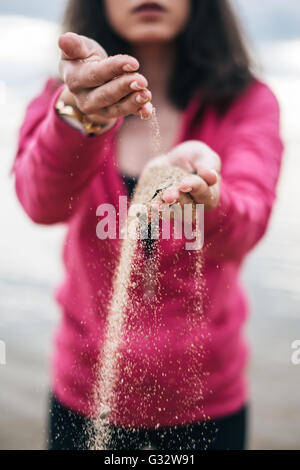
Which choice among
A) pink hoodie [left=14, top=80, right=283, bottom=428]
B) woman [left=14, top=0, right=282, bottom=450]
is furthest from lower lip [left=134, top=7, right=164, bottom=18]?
pink hoodie [left=14, top=80, right=283, bottom=428]

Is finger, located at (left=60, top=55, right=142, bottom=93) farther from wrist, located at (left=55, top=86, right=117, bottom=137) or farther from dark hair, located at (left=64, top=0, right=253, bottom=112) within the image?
dark hair, located at (left=64, top=0, right=253, bottom=112)

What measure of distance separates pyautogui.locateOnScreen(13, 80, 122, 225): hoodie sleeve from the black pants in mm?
239

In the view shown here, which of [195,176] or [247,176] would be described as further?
[247,176]

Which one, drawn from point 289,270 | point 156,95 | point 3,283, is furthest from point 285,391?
point 3,283

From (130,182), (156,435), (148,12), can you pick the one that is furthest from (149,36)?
(156,435)

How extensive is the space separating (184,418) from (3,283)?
1.24m

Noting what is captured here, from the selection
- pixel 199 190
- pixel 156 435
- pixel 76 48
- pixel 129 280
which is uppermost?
pixel 76 48

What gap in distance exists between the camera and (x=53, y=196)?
0.53 meters

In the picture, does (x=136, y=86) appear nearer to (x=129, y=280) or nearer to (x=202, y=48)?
(x=129, y=280)

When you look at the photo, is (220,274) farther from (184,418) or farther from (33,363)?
(33,363)

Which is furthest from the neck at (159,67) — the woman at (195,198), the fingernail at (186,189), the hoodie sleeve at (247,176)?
the fingernail at (186,189)

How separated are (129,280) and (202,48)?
349mm

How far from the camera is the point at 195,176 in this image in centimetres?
39

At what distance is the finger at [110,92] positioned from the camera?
0.35 meters
